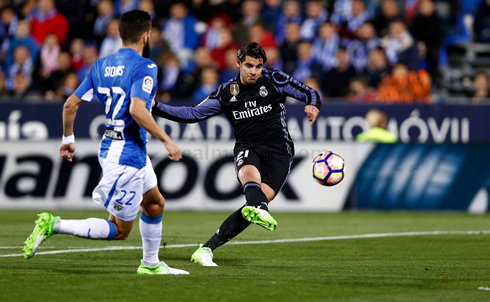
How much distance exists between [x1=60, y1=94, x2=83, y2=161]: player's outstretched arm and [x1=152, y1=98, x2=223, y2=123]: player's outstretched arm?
1.11 meters

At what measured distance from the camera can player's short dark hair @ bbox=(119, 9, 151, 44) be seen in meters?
6.26

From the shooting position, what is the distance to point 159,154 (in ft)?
46.6

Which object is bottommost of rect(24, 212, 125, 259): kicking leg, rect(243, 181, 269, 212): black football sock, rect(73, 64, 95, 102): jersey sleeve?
rect(24, 212, 125, 259): kicking leg

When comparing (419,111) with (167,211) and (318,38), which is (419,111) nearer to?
(318,38)

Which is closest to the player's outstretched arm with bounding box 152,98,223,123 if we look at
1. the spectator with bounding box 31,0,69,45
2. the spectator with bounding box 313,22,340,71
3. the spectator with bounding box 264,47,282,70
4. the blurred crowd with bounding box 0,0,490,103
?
the blurred crowd with bounding box 0,0,490,103

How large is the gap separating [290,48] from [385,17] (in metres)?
2.35

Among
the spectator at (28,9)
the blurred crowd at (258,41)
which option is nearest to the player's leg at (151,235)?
the blurred crowd at (258,41)

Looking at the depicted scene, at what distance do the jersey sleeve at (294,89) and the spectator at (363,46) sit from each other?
9.53m

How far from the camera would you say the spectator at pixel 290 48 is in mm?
17438

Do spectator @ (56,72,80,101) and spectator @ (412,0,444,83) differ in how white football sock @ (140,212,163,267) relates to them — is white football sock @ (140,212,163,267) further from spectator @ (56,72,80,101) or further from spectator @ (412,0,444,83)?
spectator @ (412,0,444,83)

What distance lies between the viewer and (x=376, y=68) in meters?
17.1

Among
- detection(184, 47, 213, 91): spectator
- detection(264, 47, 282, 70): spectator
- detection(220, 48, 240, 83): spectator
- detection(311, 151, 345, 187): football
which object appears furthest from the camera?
detection(220, 48, 240, 83): spectator

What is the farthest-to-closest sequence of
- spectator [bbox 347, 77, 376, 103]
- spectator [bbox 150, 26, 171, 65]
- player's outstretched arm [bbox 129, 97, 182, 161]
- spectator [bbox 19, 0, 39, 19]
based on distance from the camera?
spectator [bbox 19, 0, 39, 19] < spectator [bbox 150, 26, 171, 65] < spectator [bbox 347, 77, 376, 103] < player's outstretched arm [bbox 129, 97, 182, 161]

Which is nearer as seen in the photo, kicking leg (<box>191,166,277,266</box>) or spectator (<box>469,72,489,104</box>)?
kicking leg (<box>191,166,277,266</box>)
